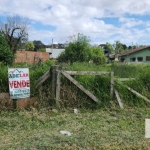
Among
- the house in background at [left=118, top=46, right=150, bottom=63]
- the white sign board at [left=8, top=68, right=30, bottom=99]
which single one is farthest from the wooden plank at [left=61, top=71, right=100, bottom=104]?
the house in background at [left=118, top=46, right=150, bottom=63]

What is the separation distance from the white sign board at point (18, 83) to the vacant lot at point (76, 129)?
1.67 ft

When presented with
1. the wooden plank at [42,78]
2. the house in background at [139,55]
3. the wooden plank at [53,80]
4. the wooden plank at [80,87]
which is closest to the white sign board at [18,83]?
the wooden plank at [42,78]

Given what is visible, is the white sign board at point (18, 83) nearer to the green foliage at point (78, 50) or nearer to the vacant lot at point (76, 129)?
the vacant lot at point (76, 129)

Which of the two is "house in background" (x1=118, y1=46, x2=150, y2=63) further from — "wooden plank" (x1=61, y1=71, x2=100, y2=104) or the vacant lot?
the vacant lot

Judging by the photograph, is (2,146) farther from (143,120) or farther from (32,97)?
(143,120)

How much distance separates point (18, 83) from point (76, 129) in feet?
7.76

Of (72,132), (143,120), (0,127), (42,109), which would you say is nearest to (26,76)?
(42,109)

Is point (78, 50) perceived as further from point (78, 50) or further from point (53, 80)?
point (53, 80)

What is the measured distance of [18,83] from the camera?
6.41 m

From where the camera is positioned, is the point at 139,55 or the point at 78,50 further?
the point at 139,55

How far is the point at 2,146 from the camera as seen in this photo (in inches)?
153

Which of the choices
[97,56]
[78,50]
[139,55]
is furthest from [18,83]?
[139,55]

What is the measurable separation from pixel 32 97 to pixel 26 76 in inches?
24.6

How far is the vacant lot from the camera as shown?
402cm
